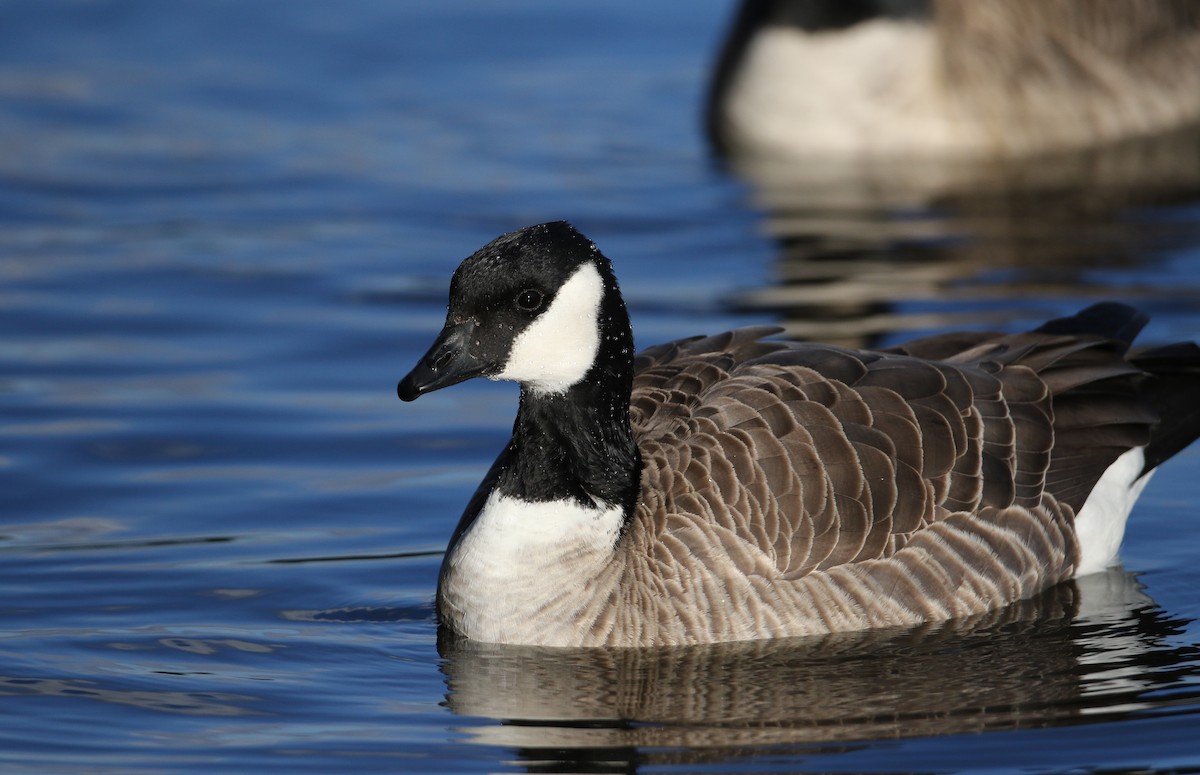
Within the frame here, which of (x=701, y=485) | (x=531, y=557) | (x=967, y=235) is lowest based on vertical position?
(x=531, y=557)

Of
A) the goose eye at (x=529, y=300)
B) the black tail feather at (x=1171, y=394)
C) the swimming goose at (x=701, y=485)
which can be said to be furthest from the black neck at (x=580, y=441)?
A: the black tail feather at (x=1171, y=394)

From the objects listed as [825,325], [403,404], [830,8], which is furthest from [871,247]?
[403,404]

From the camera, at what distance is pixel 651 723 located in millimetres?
6879

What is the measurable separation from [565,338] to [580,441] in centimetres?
42

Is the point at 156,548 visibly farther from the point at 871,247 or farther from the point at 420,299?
the point at 871,247

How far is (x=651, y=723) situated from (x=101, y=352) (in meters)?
5.86

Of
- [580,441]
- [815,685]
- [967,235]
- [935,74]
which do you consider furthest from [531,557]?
[935,74]

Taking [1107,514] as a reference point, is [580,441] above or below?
above

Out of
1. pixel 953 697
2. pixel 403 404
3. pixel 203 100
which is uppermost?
pixel 203 100

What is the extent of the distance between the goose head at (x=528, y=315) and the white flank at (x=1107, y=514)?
229 cm

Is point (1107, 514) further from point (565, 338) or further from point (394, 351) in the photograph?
point (394, 351)

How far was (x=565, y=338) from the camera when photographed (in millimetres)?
7297

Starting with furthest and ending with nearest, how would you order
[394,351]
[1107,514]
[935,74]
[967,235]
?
[935,74] < [967,235] < [394,351] < [1107,514]

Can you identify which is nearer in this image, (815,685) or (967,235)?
(815,685)
